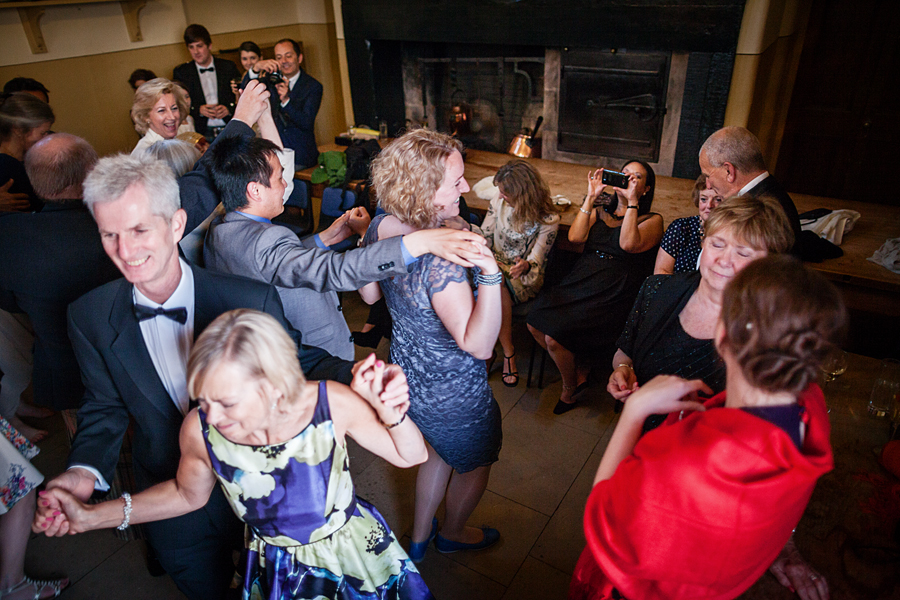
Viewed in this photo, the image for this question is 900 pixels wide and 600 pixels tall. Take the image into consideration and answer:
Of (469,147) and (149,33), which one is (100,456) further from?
(149,33)

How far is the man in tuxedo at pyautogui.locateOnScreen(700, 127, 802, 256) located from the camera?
237 cm

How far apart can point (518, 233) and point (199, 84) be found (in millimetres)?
3489

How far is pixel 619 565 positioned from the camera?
1118mm

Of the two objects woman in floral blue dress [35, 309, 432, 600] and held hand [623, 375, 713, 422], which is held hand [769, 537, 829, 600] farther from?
woman in floral blue dress [35, 309, 432, 600]

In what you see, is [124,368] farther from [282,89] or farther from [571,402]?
[282,89]

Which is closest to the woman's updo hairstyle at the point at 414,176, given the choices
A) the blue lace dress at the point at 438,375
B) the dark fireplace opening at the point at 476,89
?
the blue lace dress at the point at 438,375

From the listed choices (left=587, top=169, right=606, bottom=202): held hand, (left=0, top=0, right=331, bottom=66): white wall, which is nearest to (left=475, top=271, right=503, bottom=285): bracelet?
(left=587, top=169, right=606, bottom=202): held hand

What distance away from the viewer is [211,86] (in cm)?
505

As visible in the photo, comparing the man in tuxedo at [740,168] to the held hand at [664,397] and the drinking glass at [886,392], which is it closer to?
the drinking glass at [886,392]

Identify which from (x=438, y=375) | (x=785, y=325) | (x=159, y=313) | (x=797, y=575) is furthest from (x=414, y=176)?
(x=797, y=575)

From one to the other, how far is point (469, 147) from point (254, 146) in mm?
4003

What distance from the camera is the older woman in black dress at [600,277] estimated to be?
9.39 ft

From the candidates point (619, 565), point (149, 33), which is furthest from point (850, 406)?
point (149, 33)

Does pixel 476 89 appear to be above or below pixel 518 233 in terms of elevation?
above
